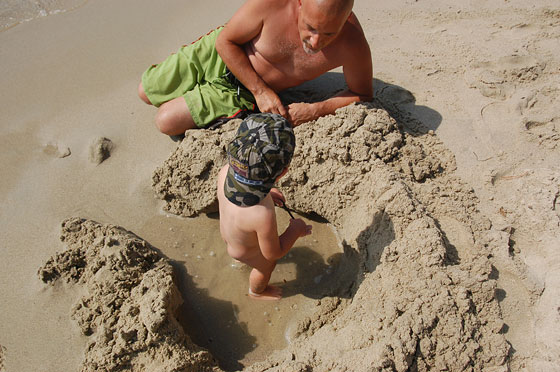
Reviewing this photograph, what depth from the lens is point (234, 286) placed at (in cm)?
260

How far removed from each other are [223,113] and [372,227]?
1321 millimetres

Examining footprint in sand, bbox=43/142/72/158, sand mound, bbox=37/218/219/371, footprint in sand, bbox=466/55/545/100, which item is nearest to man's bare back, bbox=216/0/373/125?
footprint in sand, bbox=466/55/545/100

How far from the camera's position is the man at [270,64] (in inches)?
97.2

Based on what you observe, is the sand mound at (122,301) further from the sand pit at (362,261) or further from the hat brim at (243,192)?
the hat brim at (243,192)

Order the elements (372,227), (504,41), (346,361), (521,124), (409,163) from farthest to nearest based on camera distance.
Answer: (504,41) < (521,124) < (409,163) < (372,227) < (346,361)

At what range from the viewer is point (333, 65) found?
272 centimetres

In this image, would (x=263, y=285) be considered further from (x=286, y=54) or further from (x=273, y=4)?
(x=273, y=4)

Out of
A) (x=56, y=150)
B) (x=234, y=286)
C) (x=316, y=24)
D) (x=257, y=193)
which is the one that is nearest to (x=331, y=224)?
(x=234, y=286)

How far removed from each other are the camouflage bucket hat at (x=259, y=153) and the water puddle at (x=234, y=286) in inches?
36.1

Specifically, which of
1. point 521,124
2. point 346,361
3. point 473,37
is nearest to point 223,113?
point 346,361

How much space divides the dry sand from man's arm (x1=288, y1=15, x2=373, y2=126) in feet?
0.39

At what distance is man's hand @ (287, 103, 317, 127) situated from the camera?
2.76 m

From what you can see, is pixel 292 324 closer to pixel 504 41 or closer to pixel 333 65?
pixel 333 65

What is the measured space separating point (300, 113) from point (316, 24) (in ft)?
2.17
